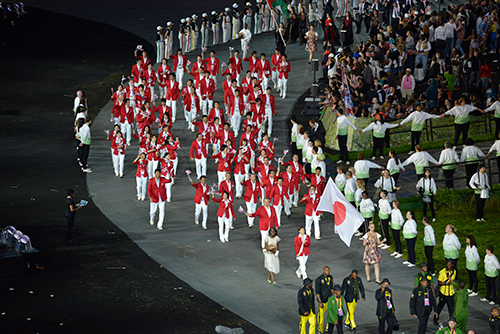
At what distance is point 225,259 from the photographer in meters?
19.8

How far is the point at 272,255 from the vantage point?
59.9 feet

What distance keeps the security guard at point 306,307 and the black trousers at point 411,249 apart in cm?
410

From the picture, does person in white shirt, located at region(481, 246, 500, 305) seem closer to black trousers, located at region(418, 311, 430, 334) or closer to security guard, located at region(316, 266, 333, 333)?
black trousers, located at region(418, 311, 430, 334)

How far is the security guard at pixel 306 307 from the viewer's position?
15992mm

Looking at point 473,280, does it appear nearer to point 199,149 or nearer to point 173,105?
point 199,149

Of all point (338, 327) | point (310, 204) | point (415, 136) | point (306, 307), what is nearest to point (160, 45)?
point (415, 136)

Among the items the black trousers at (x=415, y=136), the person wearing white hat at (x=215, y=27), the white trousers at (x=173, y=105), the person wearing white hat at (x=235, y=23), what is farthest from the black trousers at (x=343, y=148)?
the person wearing white hat at (x=235, y=23)

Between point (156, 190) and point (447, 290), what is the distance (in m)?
8.57

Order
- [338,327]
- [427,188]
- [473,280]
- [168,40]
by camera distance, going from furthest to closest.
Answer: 1. [168,40]
2. [427,188]
3. [473,280]
4. [338,327]

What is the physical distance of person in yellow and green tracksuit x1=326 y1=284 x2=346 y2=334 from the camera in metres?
16.0

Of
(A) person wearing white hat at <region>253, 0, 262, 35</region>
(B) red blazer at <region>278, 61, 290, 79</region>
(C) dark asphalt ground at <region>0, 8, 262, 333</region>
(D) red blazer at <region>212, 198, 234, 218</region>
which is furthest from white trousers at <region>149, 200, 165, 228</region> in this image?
(A) person wearing white hat at <region>253, 0, 262, 35</region>

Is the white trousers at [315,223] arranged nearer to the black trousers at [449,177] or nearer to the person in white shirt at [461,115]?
the black trousers at [449,177]

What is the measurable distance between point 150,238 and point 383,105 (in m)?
10.2

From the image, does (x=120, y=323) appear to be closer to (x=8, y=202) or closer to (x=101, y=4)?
(x=8, y=202)
